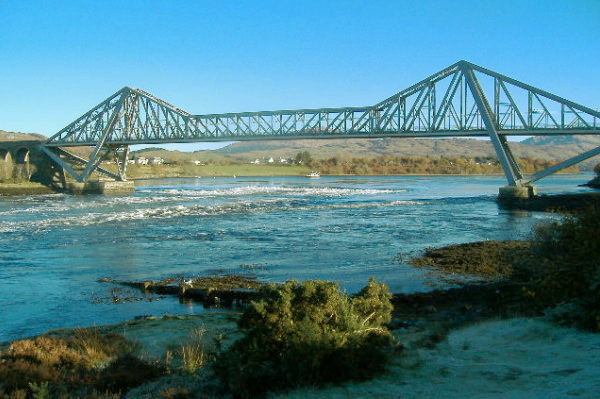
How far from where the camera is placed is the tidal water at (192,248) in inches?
528

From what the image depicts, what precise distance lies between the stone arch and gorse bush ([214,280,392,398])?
296 ft

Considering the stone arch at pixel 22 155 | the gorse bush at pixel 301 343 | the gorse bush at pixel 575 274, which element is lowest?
the gorse bush at pixel 301 343

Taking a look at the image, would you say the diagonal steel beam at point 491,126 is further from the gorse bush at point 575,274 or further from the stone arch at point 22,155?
the stone arch at point 22,155

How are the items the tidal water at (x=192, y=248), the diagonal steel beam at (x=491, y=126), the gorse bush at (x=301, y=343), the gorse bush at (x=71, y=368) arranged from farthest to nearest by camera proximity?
the diagonal steel beam at (x=491, y=126) → the tidal water at (x=192, y=248) → the gorse bush at (x=71, y=368) → the gorse bush at (x=301, y=343)

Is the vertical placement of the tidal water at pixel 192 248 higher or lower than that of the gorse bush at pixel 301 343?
lower

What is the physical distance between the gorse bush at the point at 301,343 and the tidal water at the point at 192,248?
19.2 feet

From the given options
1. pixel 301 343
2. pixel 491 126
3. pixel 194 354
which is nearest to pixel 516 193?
pixel 491 126

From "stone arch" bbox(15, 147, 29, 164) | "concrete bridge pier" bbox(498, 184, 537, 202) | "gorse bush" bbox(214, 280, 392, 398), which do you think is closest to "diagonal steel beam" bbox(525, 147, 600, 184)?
"concrete bridge pier" bbox(498, 184, 537, 202)

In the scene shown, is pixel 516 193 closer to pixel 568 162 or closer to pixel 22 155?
pixel 568 162

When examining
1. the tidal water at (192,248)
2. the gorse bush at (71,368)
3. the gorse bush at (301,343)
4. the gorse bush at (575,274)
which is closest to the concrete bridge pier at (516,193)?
the tidal water at (192,248)

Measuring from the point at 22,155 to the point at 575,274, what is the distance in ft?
307

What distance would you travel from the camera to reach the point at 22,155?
87.9 m

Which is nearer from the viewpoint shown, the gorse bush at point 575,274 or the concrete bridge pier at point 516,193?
the gorse bush at point 575,274

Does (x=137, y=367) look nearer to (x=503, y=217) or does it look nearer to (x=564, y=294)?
(x=564, y=294)
